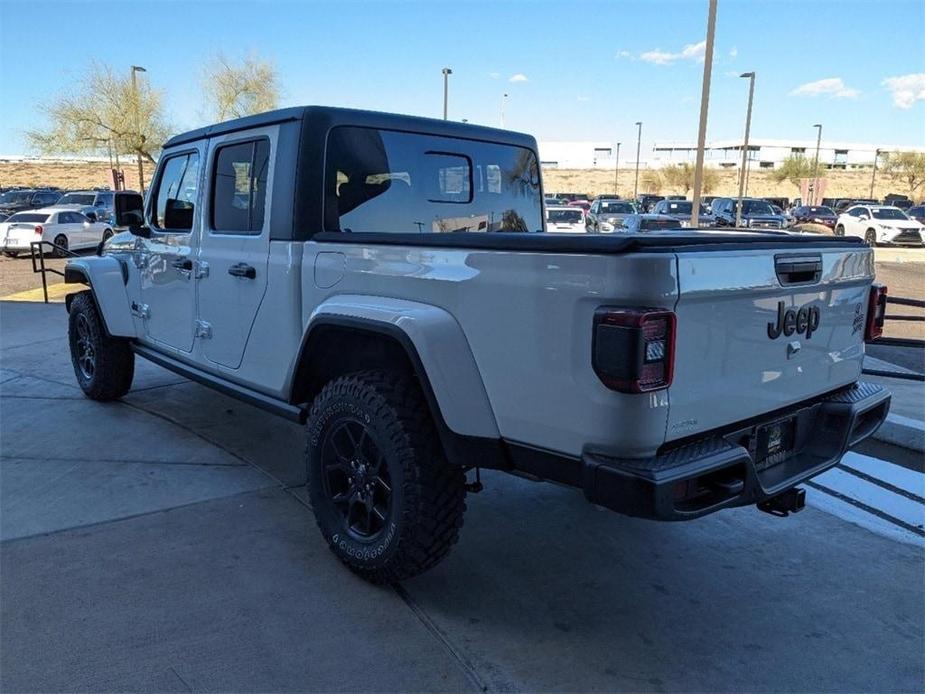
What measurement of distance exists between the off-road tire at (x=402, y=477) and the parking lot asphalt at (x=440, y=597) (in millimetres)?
200

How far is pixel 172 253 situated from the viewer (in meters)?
4.58

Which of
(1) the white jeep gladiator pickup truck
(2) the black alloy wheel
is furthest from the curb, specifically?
(2) the black alloy wheel

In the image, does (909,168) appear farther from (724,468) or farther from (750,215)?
(724,468)

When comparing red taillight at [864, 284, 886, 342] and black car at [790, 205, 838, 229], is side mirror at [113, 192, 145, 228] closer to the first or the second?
red taillight at [864, 284, 886, 342]

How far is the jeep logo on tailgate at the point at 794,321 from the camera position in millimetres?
2680

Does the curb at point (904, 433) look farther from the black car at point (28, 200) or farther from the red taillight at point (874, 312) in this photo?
the black car at point (28, 200)

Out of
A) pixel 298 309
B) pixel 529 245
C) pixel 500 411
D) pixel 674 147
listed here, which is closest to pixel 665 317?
pixel 529 245

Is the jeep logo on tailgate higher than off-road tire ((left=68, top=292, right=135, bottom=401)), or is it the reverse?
the jeep logo on tailgate

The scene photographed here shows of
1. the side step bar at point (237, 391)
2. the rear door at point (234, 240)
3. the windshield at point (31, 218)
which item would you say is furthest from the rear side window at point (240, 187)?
the windshield at point (31, 218)

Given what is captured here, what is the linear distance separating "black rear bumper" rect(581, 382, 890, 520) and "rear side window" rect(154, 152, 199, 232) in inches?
126

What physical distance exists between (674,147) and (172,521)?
131 metres

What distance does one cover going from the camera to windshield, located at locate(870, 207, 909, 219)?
96.6 feet

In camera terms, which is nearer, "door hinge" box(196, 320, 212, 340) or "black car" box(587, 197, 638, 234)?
"door hinge" box(196, 320, 212, 340)

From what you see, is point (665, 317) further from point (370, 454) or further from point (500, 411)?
point (370, 454)
